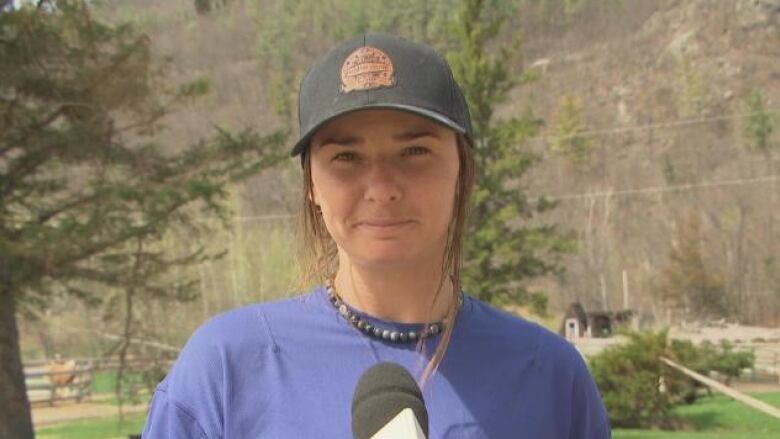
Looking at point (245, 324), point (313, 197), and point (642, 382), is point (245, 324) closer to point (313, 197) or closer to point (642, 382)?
point (313, 197)

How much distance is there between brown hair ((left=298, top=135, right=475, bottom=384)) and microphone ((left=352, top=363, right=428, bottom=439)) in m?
0.25

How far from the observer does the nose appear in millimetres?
1266

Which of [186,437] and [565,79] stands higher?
[565,79]

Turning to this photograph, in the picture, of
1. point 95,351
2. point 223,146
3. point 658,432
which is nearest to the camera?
point 223,146

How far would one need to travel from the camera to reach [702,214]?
45750mm

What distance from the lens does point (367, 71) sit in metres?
1.25

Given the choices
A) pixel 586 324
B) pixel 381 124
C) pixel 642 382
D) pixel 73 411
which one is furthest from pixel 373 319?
pixel 586 324

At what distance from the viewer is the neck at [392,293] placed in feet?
4.39

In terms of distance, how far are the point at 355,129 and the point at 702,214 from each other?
46.3m

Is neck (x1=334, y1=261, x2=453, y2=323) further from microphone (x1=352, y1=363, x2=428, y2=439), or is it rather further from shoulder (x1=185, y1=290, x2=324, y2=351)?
microphone (x1=352, y1=363, x2=428, y2=439)

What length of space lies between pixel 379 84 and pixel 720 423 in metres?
14.1

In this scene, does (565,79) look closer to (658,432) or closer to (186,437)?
(658,432)

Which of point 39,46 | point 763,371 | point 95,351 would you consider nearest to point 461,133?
point 39,46

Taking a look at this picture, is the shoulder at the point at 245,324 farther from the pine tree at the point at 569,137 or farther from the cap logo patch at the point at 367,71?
the pine tree at the point at 569,137
